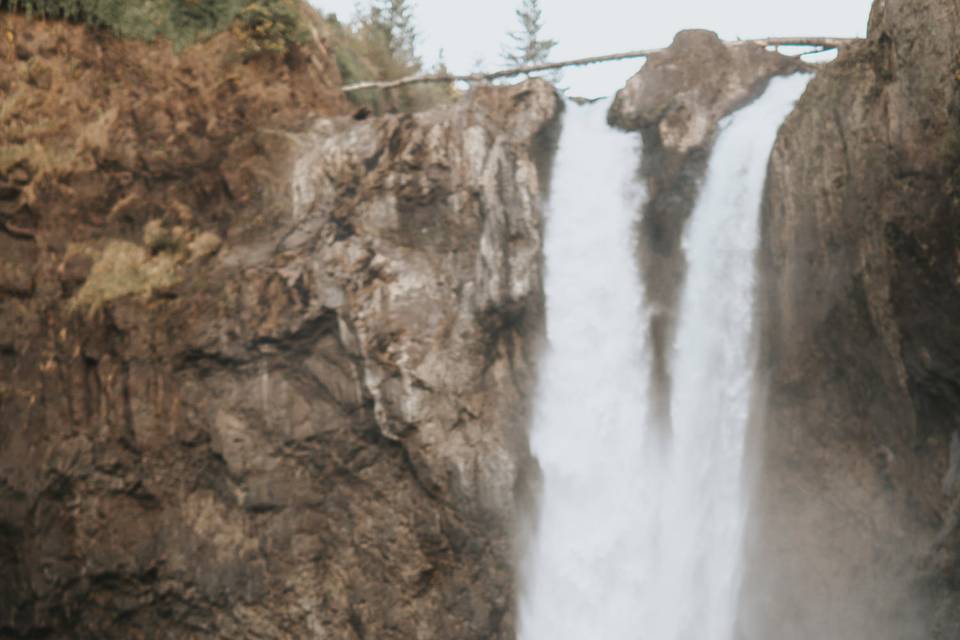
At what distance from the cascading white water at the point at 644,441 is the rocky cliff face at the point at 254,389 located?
2.03ft

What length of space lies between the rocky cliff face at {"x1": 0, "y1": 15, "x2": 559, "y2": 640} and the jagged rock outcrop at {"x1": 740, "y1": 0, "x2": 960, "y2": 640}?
3.64m

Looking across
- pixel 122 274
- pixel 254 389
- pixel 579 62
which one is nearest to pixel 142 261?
pixel 122 274

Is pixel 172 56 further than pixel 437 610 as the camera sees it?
Yes

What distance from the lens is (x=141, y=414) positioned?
36.8 ft

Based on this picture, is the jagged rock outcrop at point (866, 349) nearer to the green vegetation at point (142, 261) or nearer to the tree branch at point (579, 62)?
the tree branch at point (579, 62)

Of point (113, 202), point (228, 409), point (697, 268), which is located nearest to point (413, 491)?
point (228, 409)

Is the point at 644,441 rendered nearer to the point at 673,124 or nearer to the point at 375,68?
the point at 673,124

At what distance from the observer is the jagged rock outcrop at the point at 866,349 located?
847cm

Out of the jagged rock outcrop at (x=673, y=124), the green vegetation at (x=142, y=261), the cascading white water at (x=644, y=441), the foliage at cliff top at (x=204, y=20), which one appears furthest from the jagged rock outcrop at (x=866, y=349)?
the green vegetation at (x=142, y=261)

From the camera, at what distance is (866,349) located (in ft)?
31.7

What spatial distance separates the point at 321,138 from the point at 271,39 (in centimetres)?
214

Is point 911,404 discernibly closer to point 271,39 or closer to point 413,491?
point 413,491

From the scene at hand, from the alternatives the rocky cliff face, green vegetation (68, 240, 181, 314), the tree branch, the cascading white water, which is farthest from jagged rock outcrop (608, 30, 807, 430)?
green vegetation (68, 240, 181, 314)

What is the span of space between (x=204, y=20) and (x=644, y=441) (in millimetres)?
10263
